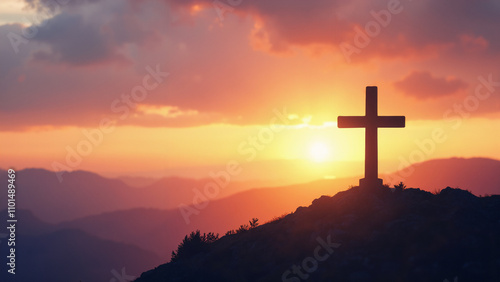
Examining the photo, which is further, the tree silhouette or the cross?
the tree silhouette

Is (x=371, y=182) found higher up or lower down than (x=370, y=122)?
lower down

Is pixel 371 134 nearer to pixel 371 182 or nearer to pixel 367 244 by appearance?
pixel 371 182

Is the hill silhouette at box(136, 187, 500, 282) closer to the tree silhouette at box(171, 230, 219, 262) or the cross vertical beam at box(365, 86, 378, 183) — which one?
the tree silhouette at box(171, 230, 219, 262)

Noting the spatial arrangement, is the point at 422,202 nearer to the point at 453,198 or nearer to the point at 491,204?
the point at 453,198

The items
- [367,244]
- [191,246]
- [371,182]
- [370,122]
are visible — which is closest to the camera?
[367,244]

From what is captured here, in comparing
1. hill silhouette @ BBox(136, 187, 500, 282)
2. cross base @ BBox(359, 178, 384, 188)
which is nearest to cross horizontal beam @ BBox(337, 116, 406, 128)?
cross base @ BBox(359, 178, 384, 188)

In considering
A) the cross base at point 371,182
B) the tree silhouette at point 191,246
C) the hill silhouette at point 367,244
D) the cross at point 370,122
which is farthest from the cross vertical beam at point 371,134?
the tree silhouette at point 191,246

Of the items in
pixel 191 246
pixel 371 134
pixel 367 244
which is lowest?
pixel 367 244

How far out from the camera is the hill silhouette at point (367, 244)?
57.6 ft

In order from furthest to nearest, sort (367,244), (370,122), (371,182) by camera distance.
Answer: (370,122), (371,182), (367,244)

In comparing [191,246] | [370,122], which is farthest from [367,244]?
[191,246]

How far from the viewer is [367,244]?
19.1 metres

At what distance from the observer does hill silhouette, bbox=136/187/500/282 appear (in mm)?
17562

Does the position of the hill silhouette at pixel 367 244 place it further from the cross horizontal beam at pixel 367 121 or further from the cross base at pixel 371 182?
the cross horizontal beam at pixel 367 121
